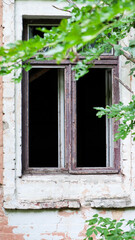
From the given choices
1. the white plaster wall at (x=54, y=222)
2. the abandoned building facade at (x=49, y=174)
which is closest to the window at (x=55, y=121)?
the abandoned building facade at (x=49, y=174)

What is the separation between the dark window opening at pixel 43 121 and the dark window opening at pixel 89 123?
21.4 inches

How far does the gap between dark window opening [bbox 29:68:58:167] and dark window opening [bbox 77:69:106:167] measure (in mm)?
544

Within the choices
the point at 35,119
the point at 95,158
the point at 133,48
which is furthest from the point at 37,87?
Result: the point at 133,48

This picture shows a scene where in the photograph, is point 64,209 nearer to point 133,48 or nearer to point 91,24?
point 133,48

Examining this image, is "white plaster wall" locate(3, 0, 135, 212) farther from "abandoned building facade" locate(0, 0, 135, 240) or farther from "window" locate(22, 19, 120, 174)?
"window" locate(22, 19, 120, 174)

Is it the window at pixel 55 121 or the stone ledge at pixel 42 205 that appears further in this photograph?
the window at pixel 55 121

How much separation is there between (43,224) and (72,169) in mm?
691

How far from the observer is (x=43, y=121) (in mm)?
6898

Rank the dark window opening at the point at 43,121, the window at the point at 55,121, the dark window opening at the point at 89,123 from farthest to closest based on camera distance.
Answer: the dark window opening at the point at 43,121, the dark window opening at the point at 89,123, the window at the point at 55,121

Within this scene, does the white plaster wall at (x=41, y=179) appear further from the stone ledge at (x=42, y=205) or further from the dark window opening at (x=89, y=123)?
the dark window opening at (x=89, y=123)

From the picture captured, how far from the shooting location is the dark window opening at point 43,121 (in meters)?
6.60

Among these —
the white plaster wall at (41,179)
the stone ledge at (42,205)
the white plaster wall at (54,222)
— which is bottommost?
the white plaster wall at (54,222)

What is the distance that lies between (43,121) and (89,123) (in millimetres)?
1019

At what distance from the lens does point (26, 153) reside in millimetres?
3725
